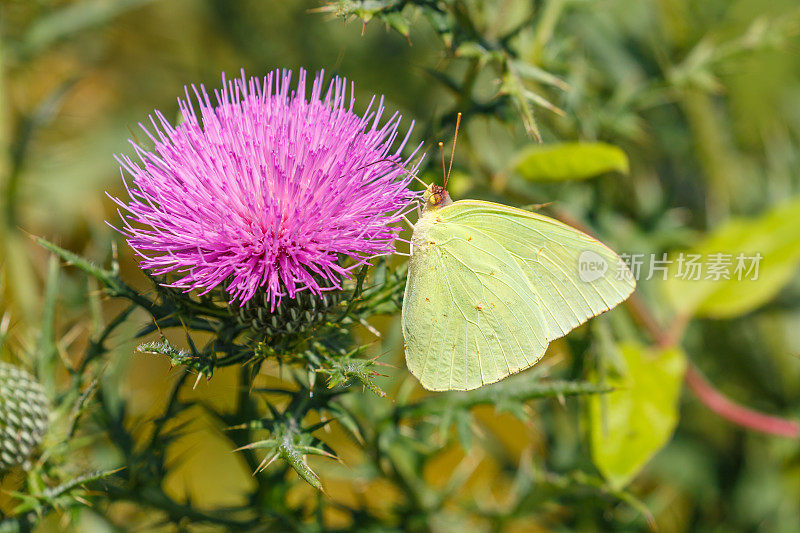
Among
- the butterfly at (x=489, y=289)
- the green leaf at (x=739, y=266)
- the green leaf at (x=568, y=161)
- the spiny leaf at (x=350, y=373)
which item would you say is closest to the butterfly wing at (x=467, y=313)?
the butterfly at (x=489, y=289)

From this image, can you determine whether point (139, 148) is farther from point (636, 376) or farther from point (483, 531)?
point (483, 531)

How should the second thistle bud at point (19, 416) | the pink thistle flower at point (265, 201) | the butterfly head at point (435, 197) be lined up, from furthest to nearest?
the second thistle bud at point (19, 416) → the butterfly head at point (435, 197) → the pink thistle flower at point (265, 201)

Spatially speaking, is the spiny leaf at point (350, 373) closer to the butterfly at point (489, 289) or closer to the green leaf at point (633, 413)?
the butterfly at point (489, 289)

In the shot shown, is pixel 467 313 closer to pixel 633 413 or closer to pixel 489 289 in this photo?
pixel 489 289

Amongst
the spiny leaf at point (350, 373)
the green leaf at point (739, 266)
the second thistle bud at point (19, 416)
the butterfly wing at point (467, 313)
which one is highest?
the green leaf at point (739, 266)

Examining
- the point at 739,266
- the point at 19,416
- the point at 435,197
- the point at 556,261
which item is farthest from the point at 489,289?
the point at 19,416

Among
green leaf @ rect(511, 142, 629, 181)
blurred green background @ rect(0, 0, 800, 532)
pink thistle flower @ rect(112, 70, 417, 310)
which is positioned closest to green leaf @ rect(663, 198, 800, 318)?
blurred green background @ rect(0, 0, 800, 532)

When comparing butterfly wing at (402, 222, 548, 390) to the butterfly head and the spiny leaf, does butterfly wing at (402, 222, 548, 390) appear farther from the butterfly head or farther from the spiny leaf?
the spiny leaf

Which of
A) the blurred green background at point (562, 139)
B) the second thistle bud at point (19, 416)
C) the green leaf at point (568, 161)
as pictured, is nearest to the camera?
the second thistle bud at point (19, 416)

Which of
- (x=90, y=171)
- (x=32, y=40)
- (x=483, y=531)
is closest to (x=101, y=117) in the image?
(x=90, y=171)
